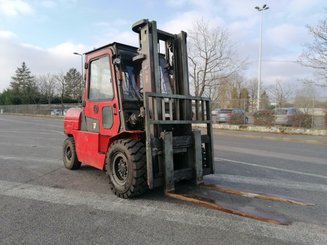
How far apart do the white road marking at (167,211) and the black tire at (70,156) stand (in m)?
1.41

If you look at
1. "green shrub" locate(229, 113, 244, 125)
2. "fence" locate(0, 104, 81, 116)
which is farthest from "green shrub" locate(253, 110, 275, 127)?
"fence" locate(0, 104, 81, 116)

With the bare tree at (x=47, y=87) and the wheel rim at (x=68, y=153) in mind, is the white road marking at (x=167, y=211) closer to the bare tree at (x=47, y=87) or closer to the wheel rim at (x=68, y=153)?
the wheel rim at (x=68, y=153)

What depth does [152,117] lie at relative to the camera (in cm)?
477

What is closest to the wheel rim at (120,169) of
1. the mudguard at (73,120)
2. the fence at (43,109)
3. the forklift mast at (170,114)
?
the forklift mast at (170,114)

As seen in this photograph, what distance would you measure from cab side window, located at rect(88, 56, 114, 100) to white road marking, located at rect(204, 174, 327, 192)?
2963mm

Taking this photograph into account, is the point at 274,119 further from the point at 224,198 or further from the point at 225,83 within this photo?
the point at 224,198

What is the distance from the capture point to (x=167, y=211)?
4.36 meters

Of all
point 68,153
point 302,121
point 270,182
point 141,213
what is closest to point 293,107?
point 302,121

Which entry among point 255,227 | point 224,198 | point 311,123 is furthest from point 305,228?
point 311,123

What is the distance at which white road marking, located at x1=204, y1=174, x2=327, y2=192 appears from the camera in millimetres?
5762

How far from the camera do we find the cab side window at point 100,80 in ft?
18.3

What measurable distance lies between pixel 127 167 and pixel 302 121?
17.9m

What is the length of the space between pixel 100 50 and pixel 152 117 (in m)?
2.10

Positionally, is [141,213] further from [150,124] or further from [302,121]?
[302,121]
